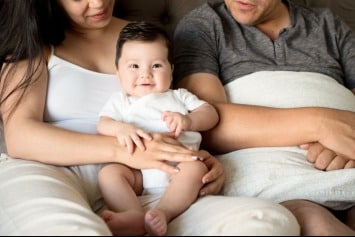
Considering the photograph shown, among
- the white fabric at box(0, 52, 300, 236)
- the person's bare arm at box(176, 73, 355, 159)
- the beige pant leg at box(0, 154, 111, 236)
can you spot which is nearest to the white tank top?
the white fabric at box(0, 52, 300, 236)

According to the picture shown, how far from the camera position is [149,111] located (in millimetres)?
1239

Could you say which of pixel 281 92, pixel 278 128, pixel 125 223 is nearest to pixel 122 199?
pixel 125 223

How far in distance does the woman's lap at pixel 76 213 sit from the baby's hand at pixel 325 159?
0.28 m

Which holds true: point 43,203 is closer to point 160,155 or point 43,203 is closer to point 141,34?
point 160,155

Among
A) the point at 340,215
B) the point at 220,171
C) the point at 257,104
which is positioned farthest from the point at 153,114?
the point at 340,215

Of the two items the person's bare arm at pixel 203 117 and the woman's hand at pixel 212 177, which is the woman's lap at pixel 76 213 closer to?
the woman's hand at pixel 212 177

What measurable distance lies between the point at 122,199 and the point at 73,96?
1.02 ft

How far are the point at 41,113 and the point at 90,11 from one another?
0.26m

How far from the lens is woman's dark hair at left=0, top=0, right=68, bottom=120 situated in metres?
1.28

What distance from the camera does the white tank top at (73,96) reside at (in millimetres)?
1312

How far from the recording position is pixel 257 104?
141 cm

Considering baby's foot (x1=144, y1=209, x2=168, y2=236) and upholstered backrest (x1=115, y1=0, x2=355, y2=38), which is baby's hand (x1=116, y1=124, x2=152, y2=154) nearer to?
baby's foot (x1=144, y1=209, x2=168, y2=236)

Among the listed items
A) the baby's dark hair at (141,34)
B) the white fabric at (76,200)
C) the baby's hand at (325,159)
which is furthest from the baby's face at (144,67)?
the baby's hand at (325,159)

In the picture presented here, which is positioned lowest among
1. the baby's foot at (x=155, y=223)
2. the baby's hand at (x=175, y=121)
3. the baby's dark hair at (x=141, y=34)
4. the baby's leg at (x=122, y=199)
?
the baby's leg at (x=122, y=199)
